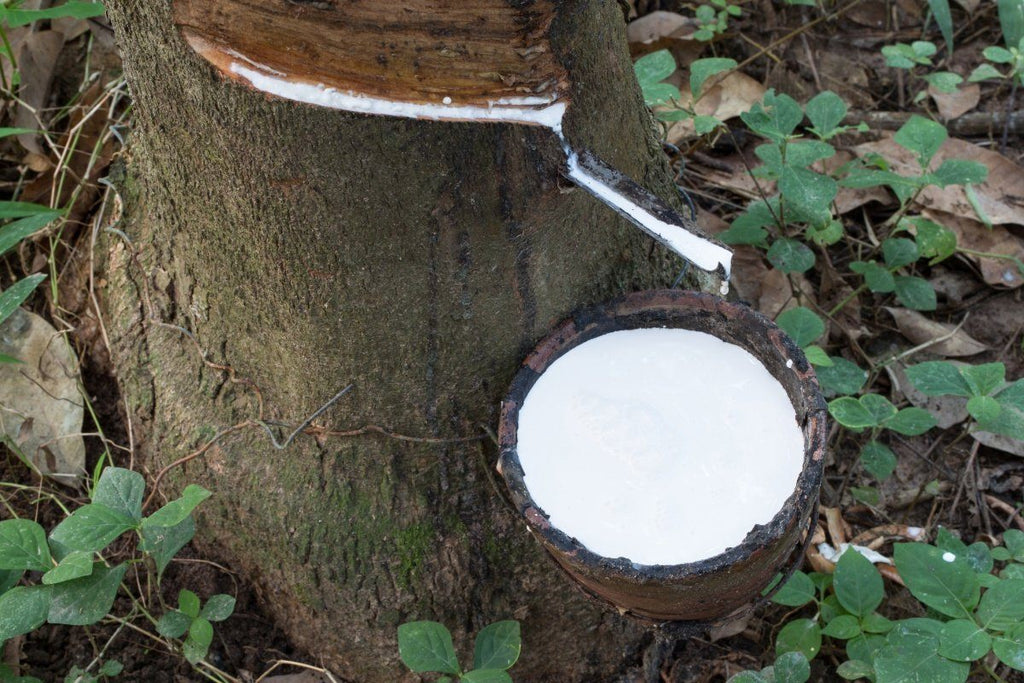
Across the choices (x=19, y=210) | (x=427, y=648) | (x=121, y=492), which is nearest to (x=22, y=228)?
(x=19, y=210)

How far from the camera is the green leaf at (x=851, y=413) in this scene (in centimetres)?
184

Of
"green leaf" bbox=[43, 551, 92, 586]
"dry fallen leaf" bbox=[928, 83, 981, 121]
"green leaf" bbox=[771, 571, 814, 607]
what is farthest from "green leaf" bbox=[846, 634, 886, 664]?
"dry fallen leaf" bbox=[928, 83, 981, 121]

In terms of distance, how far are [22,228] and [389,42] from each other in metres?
1.02

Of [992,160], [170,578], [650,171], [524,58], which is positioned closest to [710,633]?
[650,171]

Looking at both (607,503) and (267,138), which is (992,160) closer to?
(607,503)

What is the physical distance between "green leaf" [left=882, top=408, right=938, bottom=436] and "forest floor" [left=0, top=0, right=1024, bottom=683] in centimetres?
11

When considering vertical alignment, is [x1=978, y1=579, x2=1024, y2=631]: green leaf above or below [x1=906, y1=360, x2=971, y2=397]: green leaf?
below

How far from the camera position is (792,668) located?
5.33 ft

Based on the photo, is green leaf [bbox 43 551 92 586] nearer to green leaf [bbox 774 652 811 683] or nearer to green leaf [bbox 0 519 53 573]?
green leaf [bbox 0 519 53 573]

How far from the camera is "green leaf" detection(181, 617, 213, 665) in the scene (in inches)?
63.7

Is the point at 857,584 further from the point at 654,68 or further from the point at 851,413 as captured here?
the point at 654,68

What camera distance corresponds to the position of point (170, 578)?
6.07 feet

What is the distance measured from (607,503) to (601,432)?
0.36 ft

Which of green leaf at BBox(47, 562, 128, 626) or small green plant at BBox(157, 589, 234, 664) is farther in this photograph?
small green plant at BBox(157, 589, 234, 664)
